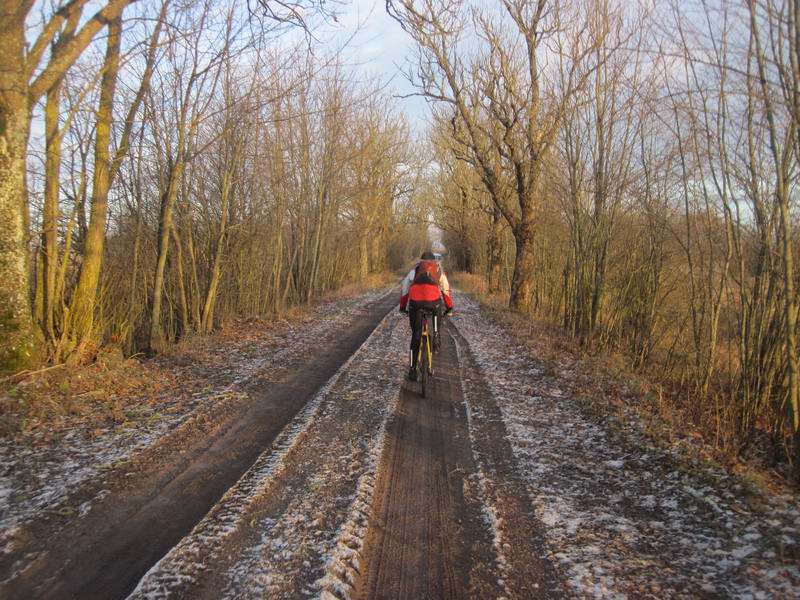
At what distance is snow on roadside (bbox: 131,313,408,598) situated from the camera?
294cm

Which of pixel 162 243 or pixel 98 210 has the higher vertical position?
pixel 98 210

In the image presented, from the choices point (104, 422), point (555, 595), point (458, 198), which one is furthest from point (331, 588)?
point (458, 198)

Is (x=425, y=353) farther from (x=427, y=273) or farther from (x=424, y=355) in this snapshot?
(x=427, y=273)

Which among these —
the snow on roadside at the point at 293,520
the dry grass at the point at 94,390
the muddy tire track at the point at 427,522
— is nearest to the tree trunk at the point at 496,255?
the dry grass at the point at 94,390

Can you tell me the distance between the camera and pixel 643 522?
12.4 ft

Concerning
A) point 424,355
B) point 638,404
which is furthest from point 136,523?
point 638,404

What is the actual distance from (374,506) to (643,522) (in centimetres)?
200

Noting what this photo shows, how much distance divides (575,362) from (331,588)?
7089mm

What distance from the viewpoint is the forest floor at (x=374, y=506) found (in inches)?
119

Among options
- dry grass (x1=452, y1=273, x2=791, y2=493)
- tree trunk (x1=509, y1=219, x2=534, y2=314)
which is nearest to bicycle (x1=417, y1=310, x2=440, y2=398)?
dry grass (x1=452, y1=273, x2=791, y2=493)

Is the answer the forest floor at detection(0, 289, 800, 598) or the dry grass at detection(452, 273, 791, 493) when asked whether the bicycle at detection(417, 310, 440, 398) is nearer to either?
the forest floor at detection(0, 289, 800, 598)

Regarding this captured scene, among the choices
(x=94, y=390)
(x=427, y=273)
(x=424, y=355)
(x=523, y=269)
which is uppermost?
(x=523, y=269)

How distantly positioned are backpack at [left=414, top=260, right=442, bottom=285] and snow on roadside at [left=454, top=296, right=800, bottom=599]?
2.42 metres

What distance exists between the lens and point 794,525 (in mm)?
3508
